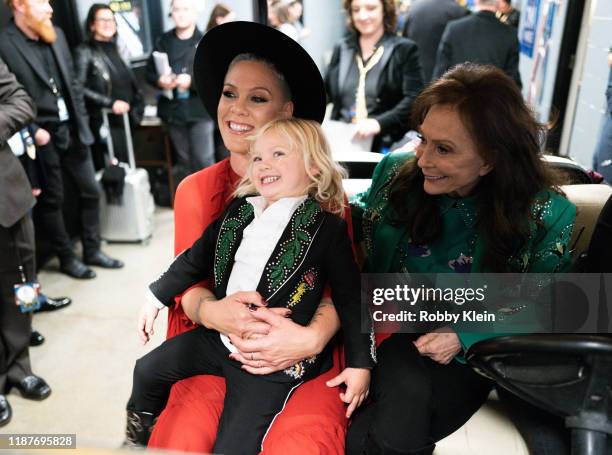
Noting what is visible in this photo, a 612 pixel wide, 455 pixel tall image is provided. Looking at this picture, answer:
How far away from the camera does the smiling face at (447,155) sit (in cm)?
127

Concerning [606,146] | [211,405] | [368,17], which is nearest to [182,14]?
[211,405]

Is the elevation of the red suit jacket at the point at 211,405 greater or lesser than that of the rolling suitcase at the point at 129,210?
greater

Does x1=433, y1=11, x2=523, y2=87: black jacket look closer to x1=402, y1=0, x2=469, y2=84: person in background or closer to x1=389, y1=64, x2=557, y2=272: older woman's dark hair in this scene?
x1=389, y1=64, x2=557, y2=272: older woman's dark hair

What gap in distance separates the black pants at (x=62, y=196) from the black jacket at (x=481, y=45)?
6.95 ft

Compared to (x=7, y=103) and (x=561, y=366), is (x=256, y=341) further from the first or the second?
(x=7, y=103)

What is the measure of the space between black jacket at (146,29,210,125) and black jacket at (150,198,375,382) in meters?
0.55

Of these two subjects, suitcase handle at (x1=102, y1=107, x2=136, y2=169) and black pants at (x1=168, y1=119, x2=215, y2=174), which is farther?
suitcase handle at (x1=102, y1=107, x2=136, y2=169)

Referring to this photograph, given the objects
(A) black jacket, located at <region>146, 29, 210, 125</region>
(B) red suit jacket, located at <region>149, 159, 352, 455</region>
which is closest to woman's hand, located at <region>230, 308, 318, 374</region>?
(B) red suit jacket, located at <region>149, 159, 352, 455</region>

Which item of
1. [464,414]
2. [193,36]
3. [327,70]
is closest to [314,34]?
[327,70]

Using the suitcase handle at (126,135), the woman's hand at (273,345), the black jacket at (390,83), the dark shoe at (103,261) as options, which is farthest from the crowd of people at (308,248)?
the dark shoe at (103,261)

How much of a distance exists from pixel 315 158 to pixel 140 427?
76 cm

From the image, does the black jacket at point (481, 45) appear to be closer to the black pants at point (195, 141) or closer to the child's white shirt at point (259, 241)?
the child's white shirt at point (259, 241)

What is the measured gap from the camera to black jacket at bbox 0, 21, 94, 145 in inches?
74.0

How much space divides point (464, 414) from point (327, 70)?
5.60ft
